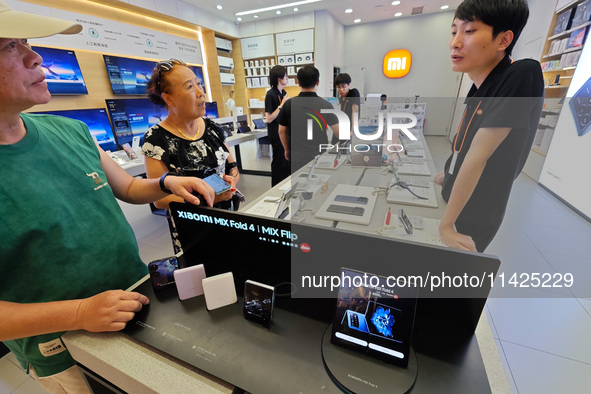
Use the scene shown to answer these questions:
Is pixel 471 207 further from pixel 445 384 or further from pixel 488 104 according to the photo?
pixel 445 384

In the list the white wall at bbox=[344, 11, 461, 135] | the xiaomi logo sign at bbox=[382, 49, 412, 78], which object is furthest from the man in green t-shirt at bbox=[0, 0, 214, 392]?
the xiaomi logo sign at bbox=[382, 49, 412, 78]

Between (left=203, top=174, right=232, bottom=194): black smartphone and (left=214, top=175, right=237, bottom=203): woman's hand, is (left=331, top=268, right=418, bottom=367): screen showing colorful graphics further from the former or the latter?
(left=214, top=175, right=237, bottom=203): woman's hand

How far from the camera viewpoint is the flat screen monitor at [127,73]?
13.5ft

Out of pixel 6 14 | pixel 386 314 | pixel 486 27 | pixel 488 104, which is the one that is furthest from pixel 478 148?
pixel 6 14

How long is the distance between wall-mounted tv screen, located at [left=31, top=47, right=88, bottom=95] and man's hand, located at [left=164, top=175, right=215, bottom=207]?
399 centimetres

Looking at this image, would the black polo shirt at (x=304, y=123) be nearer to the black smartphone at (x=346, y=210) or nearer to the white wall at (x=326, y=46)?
the black smartphone at (x=346, y=210)

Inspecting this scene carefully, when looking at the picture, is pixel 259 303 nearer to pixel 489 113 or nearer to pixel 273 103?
pixel 489 113

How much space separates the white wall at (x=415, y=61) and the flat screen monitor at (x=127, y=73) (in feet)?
19.6

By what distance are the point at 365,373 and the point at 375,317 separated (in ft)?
0.37

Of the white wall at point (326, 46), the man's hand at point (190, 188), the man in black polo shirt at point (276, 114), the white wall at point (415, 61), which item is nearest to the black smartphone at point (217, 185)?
the man's hand at point (190, 188)

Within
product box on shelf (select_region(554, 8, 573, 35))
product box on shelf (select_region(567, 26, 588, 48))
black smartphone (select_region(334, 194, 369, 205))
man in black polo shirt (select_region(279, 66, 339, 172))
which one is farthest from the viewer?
product box on shelf (select_region(554, 8, 573, 35))

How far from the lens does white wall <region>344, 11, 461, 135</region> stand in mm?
7066

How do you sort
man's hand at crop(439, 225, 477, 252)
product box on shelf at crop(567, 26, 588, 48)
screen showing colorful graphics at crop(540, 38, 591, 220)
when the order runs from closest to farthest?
man's hand at crop(439, 225, 477, 252)
screen showing colorful graphics at crop(540, 38, 591, 220)
product box on shelf at crop(567, 26, 588, 48)

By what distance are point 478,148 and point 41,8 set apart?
210 inches
